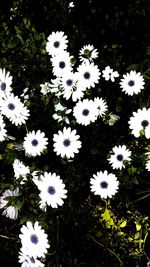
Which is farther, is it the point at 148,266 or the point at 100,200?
the point at 100,200

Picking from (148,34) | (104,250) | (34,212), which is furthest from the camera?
(148,34)

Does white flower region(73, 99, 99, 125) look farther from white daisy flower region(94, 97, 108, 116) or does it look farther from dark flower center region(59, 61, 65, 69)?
dark flower center region(59, 61, 65, 69)

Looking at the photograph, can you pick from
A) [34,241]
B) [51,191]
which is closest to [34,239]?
[34,241]

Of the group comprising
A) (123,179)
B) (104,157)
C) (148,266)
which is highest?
(104,157)

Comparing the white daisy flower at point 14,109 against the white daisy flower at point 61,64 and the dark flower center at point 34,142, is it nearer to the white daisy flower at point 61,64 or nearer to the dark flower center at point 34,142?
the dark flower center at point 34,142

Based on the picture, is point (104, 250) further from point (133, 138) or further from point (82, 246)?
point (133, 138)

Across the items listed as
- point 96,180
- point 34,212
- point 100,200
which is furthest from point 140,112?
point 34,212

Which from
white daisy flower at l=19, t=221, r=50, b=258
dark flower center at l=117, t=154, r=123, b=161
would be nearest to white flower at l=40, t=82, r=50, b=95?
dark flower center at l=117, t=154, r=123, b=161

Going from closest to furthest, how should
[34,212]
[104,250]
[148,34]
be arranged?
[34,212] → [104,250] → [148,34]
